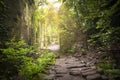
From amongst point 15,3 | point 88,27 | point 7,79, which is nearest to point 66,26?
point 88,27

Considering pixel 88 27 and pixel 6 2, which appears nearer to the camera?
pixel 6 2

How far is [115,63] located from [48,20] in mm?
16324

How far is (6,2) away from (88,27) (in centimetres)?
463

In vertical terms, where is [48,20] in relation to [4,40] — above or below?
above

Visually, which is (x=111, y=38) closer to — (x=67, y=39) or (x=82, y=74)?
(x=82, y=74)

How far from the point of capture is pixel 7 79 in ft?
13.8

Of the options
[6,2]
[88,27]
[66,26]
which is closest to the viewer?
[6,2]

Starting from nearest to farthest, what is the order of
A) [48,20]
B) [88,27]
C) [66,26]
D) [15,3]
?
[15,3], [88,27], [66,26], [48,20]

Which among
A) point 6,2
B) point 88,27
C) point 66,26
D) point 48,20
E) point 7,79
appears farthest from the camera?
point 48,20

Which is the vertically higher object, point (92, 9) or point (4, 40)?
point (92, 9)

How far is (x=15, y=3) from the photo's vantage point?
19.9 feet

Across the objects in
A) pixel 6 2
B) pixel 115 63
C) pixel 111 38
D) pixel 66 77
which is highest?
pixel 6 2

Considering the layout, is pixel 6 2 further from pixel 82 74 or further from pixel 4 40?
pixel 82 74

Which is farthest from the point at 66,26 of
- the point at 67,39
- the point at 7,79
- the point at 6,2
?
the point at 7,79
